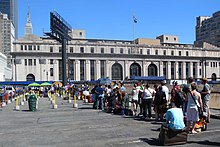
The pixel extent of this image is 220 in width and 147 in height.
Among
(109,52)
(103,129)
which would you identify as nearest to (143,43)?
(109,52)

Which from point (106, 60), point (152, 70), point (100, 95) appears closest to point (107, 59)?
point (106, 60)

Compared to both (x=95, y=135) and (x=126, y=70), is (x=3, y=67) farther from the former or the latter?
(x=95, y=135)

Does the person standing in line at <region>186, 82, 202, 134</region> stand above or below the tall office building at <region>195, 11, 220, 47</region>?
below

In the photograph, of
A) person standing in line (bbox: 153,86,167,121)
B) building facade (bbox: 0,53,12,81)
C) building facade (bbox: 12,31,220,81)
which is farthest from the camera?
Answer: building facade (bbox: 0,53,12,81)

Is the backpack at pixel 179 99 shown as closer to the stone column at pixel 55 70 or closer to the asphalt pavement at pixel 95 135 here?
the asphalt pavement at pixel 95 135

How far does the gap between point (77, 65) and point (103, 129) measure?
91.5 m

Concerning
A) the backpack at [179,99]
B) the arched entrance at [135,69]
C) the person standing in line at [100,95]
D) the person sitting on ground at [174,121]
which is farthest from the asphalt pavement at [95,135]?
the arched entrance at [135,69]

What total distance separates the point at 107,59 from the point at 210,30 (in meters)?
92.6

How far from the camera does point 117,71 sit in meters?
109

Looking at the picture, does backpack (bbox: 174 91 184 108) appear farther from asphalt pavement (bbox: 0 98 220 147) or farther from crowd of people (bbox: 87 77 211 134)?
asphalt pavement (bbox: 0 98 220 147)

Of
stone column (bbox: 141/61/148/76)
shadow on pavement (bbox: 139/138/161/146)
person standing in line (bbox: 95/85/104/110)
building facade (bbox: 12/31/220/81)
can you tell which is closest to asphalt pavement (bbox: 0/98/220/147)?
shadow on pavement (bbox: 139/138/161/146)

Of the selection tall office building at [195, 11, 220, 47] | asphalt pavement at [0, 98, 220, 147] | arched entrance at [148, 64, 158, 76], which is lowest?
asphalt pavement at [0, 98, 220, 147]

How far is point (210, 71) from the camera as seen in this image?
123 m

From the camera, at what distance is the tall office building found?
161 metres
